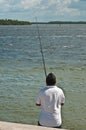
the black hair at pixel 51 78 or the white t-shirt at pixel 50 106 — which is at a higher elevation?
the black hair at pixel 51 78

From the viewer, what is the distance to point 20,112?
45.8ft

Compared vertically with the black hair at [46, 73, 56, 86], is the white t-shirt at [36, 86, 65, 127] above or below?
below

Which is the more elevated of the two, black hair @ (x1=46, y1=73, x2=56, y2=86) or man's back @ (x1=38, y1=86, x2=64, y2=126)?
black hair @ (x1=46, y1=73, x2=56, y2=86)

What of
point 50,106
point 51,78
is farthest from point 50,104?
point 51,78

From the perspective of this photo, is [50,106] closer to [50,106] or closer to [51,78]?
[50,106]

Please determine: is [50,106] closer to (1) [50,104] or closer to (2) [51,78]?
(1) [50,104]

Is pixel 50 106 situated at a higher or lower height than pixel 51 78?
lower

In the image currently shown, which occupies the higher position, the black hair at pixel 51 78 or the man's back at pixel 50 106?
the black hair at pixel 51 78

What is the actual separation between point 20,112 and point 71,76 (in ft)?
30.5

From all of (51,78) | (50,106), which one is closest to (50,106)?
(50,106)

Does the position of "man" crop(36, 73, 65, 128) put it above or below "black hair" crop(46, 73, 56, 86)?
below

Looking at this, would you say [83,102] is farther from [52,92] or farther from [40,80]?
[52,92]

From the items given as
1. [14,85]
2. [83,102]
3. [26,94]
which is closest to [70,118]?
[83,102]

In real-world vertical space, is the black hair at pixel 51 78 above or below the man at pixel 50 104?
above
